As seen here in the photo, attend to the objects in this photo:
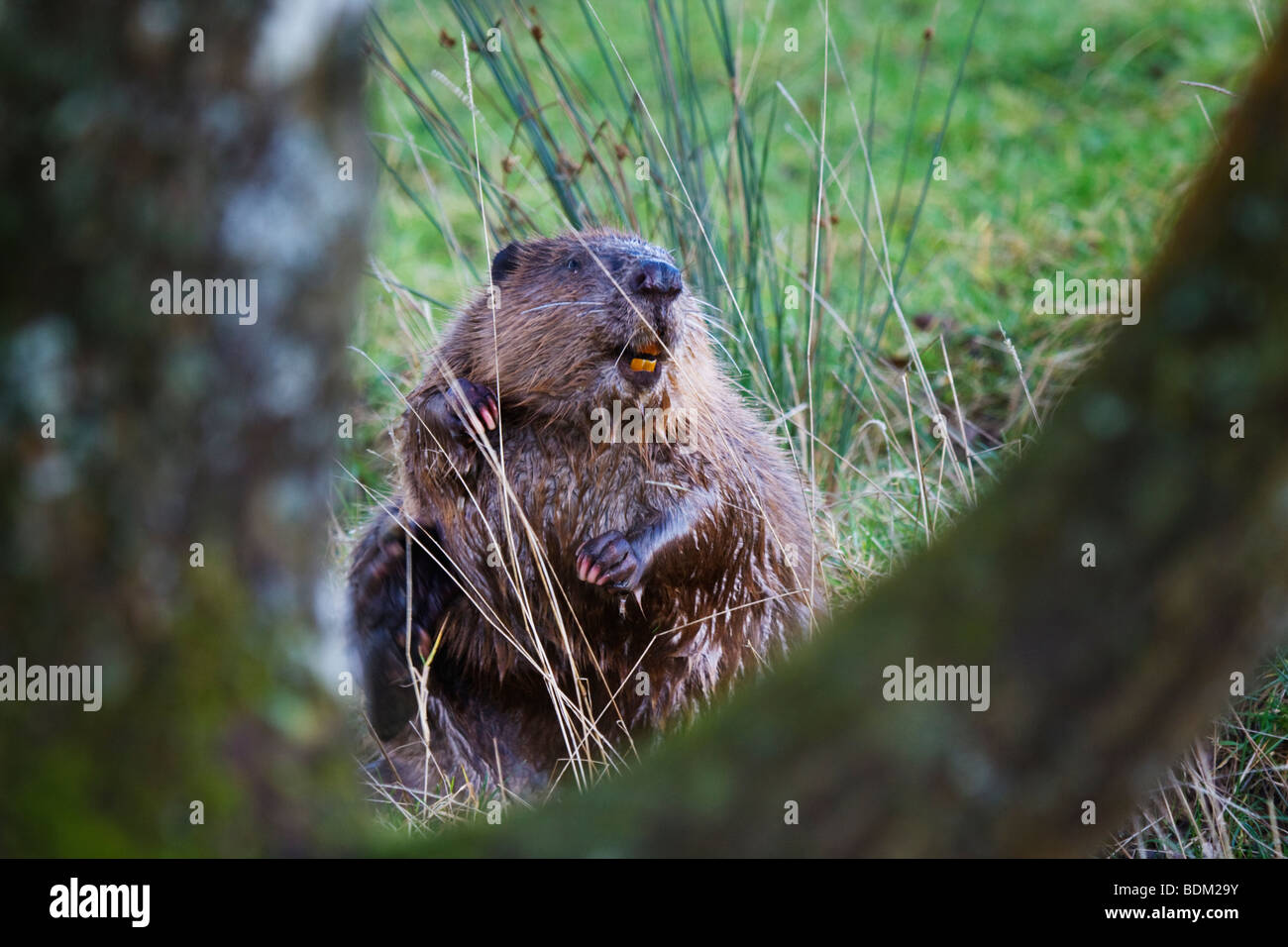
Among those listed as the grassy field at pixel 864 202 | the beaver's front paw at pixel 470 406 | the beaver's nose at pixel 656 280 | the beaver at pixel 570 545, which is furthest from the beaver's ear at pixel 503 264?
the beaver's nose at pixel 656 280

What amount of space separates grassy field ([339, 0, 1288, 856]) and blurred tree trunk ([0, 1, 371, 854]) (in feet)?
2.09

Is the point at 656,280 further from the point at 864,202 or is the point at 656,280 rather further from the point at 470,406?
the point at 864,202

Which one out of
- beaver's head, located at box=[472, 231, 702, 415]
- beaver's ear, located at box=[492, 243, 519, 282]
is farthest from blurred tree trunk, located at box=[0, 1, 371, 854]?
beaver's ear, located at box=[492, 243, 519, 282]

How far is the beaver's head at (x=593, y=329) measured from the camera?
3.55 m

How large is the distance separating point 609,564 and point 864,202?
208 centimetres

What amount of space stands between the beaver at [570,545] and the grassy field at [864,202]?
1.03 ft

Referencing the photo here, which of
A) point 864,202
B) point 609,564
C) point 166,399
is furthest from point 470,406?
point 166,399

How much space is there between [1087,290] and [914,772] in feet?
15.0

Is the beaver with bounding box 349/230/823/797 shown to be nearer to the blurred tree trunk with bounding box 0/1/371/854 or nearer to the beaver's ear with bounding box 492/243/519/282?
the beaver's ear with bounding box 492/243/519/282

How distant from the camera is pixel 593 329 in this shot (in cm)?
362
